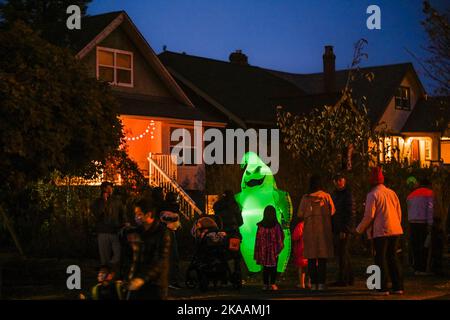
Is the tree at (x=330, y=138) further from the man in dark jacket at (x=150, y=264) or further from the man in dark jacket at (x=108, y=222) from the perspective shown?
the man in dark jacket at (x=150, y=264)

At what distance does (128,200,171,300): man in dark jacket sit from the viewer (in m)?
9.00

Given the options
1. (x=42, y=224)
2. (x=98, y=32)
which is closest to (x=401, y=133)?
(x=98, y=32)

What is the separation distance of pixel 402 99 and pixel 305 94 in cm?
565

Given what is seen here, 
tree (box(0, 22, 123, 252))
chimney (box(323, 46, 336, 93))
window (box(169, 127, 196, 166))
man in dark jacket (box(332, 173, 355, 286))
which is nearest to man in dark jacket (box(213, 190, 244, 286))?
man in dark jacket (box(332, 173, 355, 286))

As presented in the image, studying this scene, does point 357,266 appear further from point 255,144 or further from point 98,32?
point 255,144

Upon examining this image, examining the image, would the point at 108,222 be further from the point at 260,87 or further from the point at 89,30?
the point at 260,87

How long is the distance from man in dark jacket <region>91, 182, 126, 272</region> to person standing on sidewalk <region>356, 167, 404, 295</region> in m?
5.40

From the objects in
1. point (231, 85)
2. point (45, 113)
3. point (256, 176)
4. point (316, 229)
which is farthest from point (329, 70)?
point (45, 113)

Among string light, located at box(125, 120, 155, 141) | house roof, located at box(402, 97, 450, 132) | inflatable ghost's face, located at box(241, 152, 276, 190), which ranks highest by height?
house roof, located at box(402, 97, 450, 132)

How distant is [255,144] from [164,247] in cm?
2875

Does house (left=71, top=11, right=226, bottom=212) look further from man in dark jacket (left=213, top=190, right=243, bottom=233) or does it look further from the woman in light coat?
the woman in light coat

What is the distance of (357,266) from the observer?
19.2m

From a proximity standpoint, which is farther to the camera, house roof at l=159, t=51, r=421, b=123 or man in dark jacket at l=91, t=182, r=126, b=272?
house roof at l=159, t=51, r=421, b=123

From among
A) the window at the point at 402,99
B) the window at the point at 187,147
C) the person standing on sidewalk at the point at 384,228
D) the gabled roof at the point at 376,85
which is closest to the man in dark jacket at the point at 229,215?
the person standing on sidewalk at the point at 384,228
